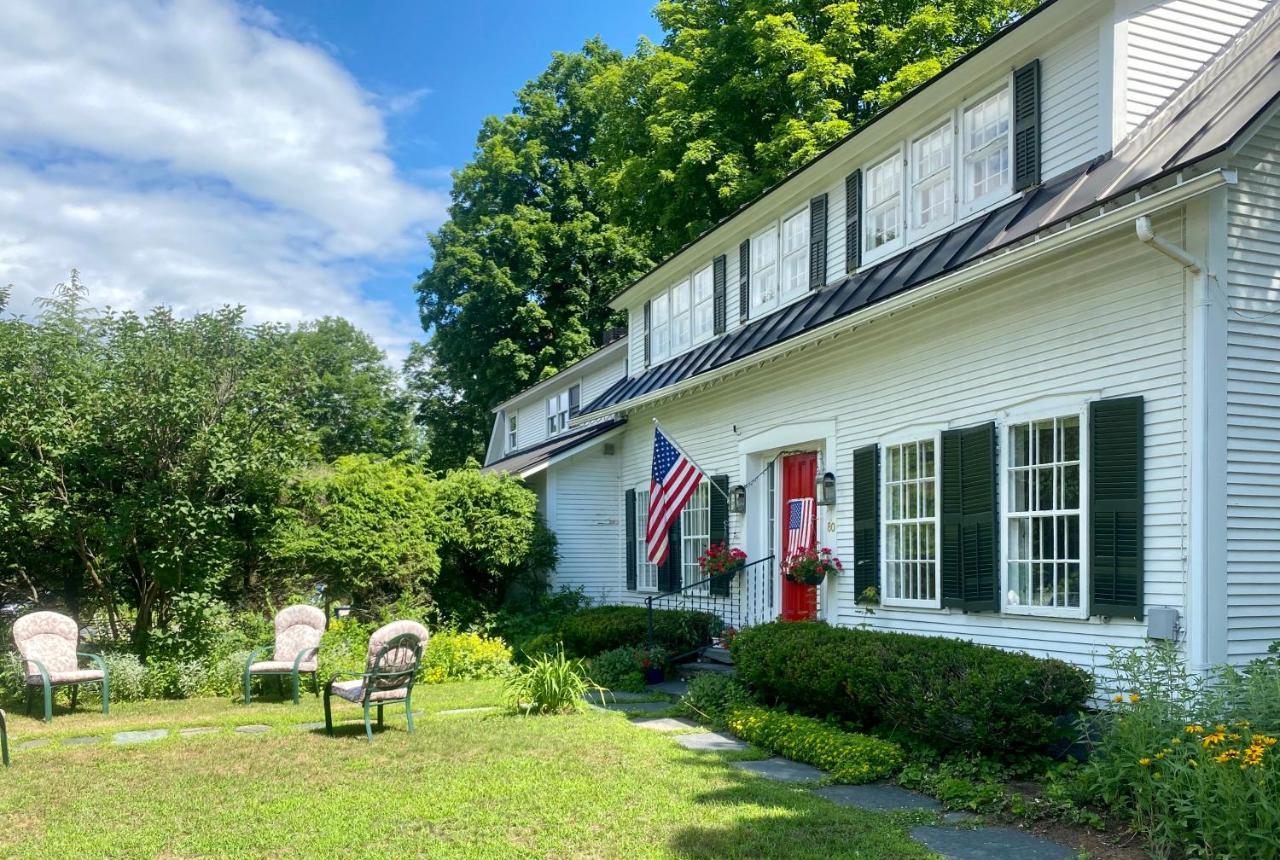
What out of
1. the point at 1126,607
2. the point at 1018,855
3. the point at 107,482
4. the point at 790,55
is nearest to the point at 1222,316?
the point at 1126,607

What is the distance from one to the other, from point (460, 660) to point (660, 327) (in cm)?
661

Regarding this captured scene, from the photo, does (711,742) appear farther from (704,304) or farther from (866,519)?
(704,304)

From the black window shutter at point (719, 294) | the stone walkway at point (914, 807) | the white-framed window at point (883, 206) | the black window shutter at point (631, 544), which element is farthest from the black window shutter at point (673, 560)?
the stone walkway at point (914, 807)

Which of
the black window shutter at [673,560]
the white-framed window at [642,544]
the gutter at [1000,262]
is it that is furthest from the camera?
the white-framed window at [642,544]

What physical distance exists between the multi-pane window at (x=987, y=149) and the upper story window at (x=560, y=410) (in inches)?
563

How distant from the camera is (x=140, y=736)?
9188 millimetres

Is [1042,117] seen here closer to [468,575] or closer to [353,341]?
[468,575]

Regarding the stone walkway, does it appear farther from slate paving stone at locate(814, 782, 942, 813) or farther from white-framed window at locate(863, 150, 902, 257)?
white-framed window at locate(863, 150, 902, 257)

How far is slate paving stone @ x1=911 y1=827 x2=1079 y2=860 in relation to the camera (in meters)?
5.39

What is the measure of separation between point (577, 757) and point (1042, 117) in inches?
266

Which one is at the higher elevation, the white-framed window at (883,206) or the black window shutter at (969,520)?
the white-framed window at (883,206)

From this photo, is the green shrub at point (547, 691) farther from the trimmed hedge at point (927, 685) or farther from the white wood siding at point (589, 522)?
the white wood siding at point (589, 522)

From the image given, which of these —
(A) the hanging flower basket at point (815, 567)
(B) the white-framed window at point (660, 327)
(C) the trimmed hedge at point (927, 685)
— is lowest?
(C) the trimmed hedge at point (927, 685)

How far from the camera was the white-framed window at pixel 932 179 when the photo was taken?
→ 9.80 m
